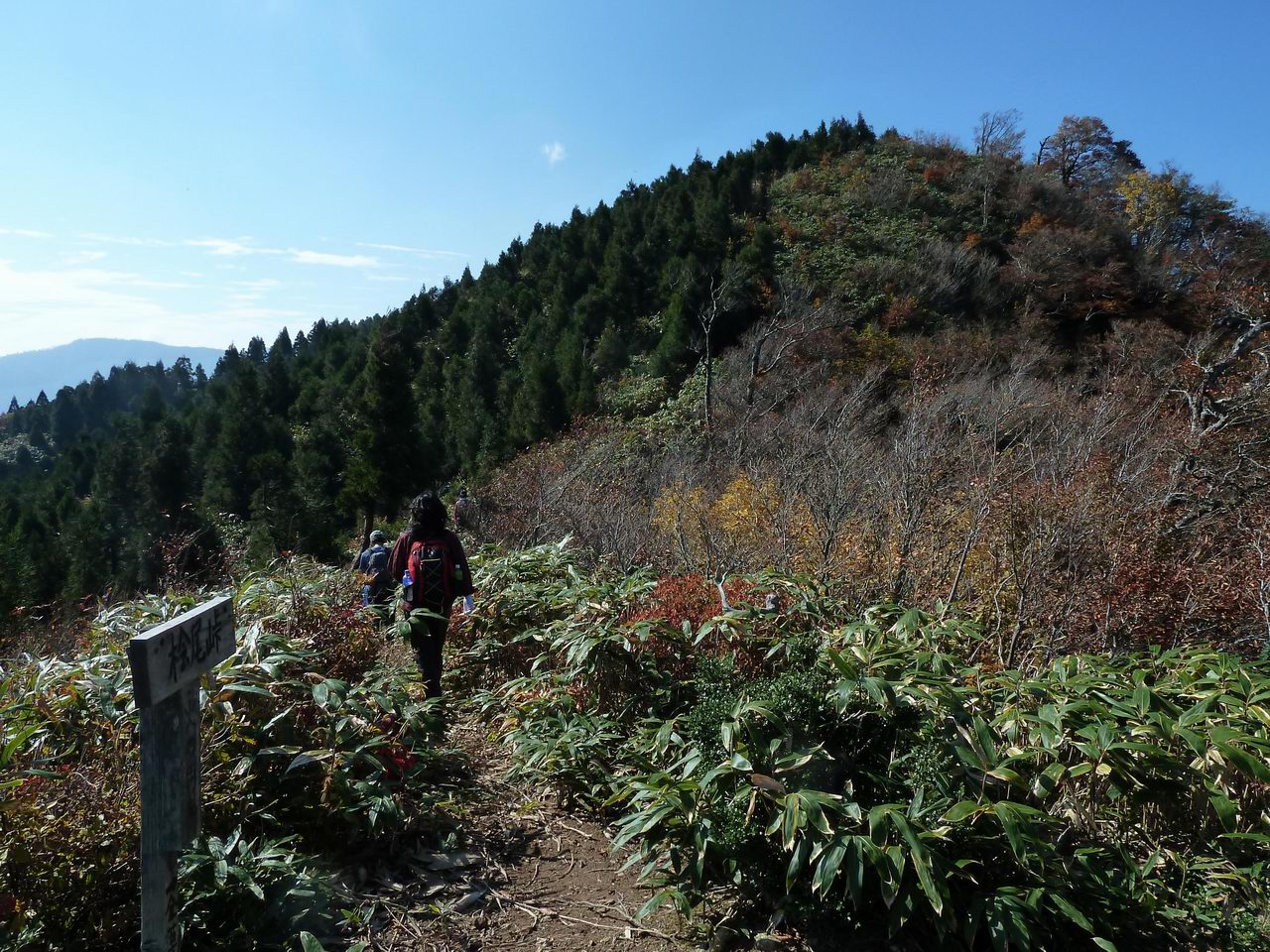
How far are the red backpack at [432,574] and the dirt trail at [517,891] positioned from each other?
1179 mm

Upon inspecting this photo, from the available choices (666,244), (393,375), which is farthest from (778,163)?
(393,375)

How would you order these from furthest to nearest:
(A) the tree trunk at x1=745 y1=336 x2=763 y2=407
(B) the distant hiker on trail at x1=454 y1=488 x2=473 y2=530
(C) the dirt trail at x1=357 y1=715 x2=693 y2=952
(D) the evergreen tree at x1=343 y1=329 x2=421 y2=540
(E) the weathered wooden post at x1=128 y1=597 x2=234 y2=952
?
(D) the evergreen tree at x1=343 y1=329 x2=421 y2=540
(A) the tree trunk at x1=745 y1=336 x2=763 y2=407
(B) the distant hiker on trail at x1=454 y1=488 x2=473 y2=530
(C) the dirt trail at x1=357 y1=715 x2=693 y2=952
(E) the weathered wooden post at x1=128 y1=597 x2=234 y2=952

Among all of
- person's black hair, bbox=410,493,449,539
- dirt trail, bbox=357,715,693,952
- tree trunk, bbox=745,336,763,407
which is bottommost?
dirt trail, bbox=357,715,693,952

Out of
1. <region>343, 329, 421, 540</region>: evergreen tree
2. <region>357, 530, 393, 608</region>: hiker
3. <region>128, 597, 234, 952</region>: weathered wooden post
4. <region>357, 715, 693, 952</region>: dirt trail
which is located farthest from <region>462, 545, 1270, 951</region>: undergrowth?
<region>343, 329, 421, 540</region>: evergreen tree

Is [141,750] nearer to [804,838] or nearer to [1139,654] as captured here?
[804,838]

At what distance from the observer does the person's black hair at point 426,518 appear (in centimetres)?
475

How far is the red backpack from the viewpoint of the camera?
15.2 feet

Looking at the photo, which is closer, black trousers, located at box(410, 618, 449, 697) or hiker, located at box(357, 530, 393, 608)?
black trousers, located at box(410, 618, 449, 697)

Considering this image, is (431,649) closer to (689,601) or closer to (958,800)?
(689,601)

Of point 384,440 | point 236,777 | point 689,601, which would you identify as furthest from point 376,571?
point 384,440

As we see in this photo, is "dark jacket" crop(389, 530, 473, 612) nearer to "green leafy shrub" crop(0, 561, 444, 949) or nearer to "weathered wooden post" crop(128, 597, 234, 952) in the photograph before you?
"green leafy shrub" crop(0, 561, 444, 949)

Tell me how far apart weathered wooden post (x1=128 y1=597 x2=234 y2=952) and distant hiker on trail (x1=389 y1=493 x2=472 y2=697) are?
97.5 inches

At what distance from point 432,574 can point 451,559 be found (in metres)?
0.15

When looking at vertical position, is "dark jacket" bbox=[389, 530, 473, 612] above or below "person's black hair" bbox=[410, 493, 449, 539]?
below
